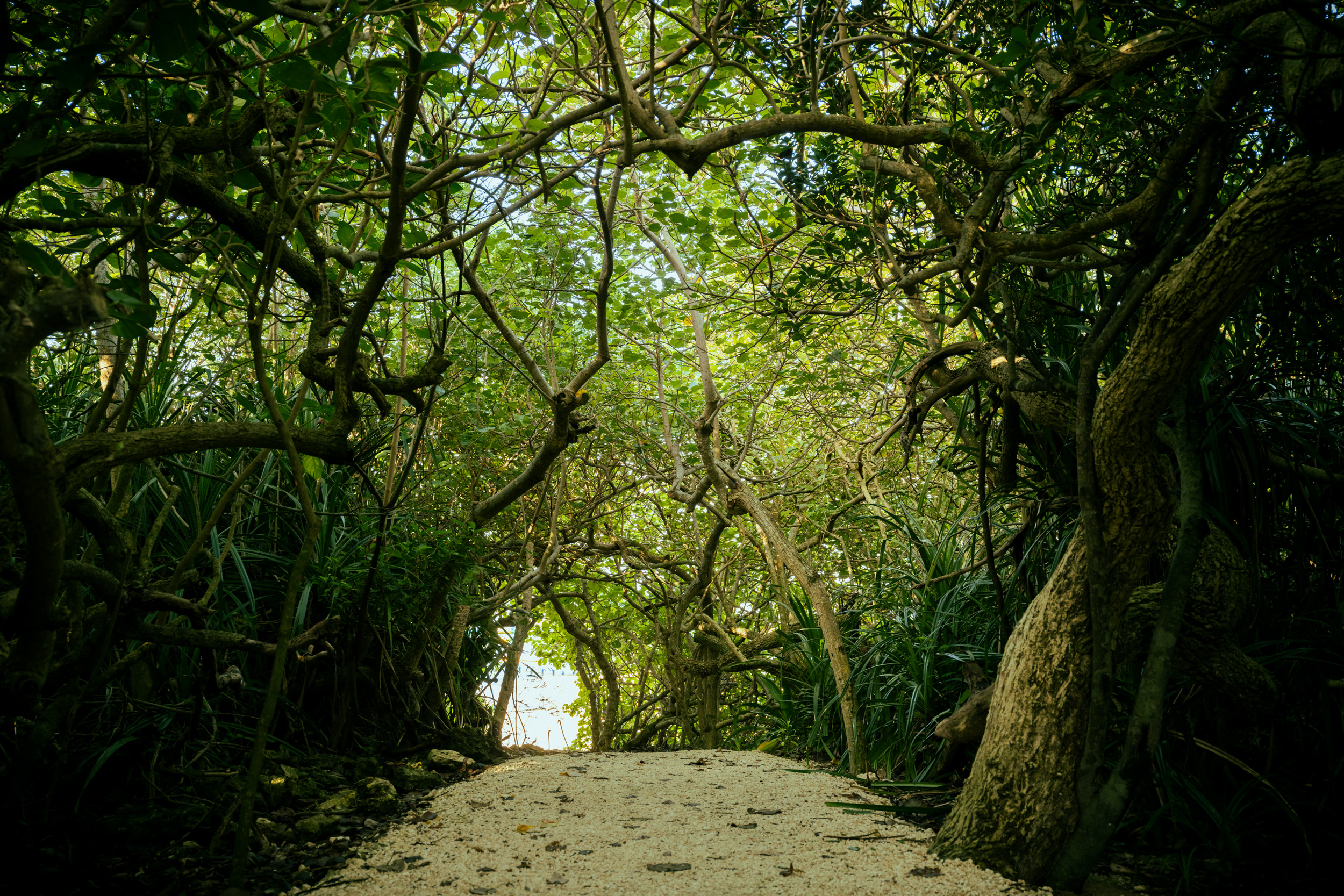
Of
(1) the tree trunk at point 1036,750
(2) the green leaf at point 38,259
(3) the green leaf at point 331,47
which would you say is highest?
(3) the green leaf at point 331,47

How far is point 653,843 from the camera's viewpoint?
2365mm

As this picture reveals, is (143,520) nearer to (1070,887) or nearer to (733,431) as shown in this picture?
(1070,887)

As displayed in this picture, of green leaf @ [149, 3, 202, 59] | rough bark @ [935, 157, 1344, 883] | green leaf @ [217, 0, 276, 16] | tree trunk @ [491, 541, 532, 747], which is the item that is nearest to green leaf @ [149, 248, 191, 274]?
green leaf @ [149, 3, 202, 59]

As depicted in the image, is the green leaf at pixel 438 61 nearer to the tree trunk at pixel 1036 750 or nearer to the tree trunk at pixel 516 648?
the tree trunk at pixel 1036 750

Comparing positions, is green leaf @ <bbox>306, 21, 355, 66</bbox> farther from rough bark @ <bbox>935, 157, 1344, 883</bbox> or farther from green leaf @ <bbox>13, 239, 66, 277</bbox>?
rough bark @ <bbox>935, 157, 1344, 883</bbox>

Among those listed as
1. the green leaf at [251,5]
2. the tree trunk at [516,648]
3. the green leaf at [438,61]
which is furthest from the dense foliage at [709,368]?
the tree trunk at [516,648]

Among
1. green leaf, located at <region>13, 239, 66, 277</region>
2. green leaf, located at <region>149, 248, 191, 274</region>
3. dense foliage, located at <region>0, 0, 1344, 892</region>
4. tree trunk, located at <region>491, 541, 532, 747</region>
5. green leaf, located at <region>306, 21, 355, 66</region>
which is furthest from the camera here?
tree trunk, located at <region>491, 541, 532, 747</region>

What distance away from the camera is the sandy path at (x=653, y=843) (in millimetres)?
1959

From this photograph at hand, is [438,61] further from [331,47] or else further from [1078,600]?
[1078,600]

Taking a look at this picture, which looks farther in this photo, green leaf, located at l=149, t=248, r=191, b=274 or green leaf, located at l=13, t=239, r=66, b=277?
green leaf, located at l=149, t=248, r=191, b=274

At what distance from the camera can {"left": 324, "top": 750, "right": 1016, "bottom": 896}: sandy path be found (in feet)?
6.43

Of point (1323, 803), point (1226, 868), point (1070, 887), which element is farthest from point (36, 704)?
point (1323, 803)

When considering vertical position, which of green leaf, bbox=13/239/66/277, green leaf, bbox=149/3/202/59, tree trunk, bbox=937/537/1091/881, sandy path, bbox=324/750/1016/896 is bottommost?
sandy path, bbox=324/750/1016/896

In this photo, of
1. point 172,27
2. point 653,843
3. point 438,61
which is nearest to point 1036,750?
point 653,843
